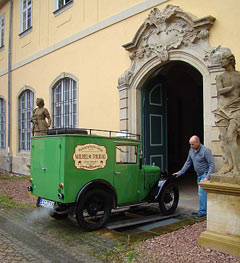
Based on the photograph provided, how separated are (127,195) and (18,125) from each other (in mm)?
10126

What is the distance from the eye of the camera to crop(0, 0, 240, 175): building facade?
6.83 metres

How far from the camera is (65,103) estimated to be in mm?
11555

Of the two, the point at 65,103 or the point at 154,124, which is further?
the point at 65,103

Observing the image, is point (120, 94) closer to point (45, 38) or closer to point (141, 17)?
point (141, 17)

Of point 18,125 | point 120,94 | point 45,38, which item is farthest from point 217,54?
point 18,125

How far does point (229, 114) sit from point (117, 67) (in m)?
5.42

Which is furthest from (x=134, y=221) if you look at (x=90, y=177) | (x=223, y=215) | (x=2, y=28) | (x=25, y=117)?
(x=2, y=28)

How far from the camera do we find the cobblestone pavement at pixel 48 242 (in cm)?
411

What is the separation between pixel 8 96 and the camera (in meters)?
15.2

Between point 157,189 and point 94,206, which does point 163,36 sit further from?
point 94,206

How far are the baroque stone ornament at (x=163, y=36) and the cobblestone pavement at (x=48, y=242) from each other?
172 inches

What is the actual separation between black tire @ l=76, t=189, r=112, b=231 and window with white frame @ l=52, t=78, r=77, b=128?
18.8 feet

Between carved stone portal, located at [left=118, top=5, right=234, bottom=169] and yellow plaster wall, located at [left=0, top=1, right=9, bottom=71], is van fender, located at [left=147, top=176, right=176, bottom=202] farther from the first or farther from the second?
yellow plaster wall, located at [left=0, top=1, right=9, bottom=71]

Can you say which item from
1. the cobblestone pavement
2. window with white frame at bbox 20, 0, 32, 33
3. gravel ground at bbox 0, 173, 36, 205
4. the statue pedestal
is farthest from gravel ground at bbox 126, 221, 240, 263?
window with white frame at bbox 20, 0, 32, 33
